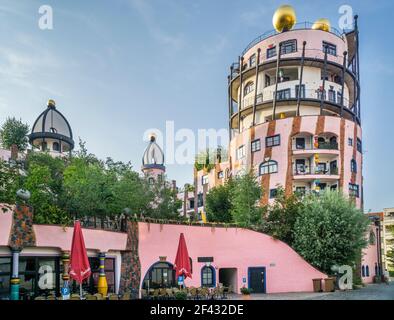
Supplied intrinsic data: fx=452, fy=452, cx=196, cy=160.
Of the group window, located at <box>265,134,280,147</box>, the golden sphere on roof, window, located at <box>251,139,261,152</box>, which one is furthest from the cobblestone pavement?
the golden sphere on roof

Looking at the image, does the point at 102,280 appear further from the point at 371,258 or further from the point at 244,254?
the point at 371,258

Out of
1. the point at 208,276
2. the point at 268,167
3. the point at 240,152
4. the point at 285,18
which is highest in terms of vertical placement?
the point at 285,18

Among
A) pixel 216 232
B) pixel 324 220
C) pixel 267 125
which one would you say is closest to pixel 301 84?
pixel 267 125

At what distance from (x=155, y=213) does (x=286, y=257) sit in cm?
1042

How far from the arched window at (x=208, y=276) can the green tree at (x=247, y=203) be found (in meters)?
4.90

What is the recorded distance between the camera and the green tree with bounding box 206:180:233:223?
37.2 m

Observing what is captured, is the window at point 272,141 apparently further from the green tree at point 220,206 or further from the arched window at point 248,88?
the arched window at point 248,88

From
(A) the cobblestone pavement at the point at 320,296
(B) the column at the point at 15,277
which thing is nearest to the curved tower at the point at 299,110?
(A) the cobblestone pavement at the point at 320,296

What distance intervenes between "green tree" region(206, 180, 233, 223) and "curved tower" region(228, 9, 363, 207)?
4.35m

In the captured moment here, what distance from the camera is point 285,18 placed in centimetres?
4475

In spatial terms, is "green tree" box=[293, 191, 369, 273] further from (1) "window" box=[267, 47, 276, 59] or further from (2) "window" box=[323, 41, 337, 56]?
(2) "window" box=[323, 41, 337, 56]

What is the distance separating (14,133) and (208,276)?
3119 cm

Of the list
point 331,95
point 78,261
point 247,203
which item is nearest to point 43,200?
point 78,261
